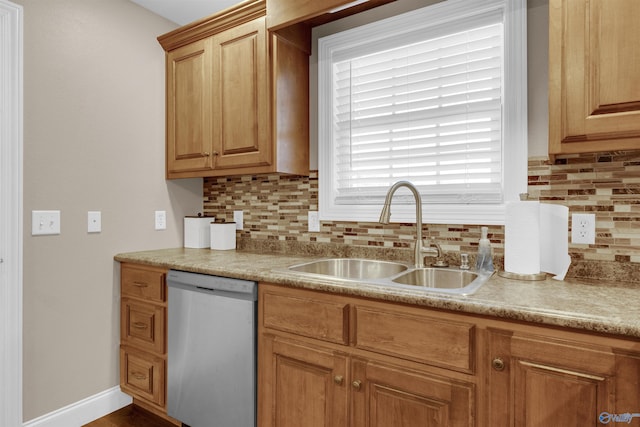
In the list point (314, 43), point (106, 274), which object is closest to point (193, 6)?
point (314, 43)

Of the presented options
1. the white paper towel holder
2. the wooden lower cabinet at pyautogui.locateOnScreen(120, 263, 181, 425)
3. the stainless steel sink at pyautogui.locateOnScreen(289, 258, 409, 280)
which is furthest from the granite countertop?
the wooden lower cabinet at pyautogui.locateOnScreen(120, 263, 181, 425)

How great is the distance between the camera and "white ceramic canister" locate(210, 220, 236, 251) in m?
2.35

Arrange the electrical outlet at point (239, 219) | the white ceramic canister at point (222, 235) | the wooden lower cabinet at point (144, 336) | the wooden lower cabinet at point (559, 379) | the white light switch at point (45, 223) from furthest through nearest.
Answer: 1. the electrical outlet at point (239, 219)
2. the white ceramic canister at point (222, 235)
3. the wooden lower cabinet at point (144, 336)
4. the white light switch at point (45, 223)
5. the wooden lower cabinet at point (559, 379)

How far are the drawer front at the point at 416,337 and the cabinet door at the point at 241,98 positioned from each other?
3.49ft

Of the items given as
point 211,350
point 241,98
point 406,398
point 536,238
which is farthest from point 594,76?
point 211,350

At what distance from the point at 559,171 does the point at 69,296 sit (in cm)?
250

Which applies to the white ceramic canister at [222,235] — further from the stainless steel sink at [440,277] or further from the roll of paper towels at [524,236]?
the roll of paper towels at [524,236]

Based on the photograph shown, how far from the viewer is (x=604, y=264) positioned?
1.42 meters

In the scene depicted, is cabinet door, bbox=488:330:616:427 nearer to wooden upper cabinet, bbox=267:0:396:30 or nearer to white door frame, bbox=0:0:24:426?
wooden upper cabinet, bbox=267:0:396:30

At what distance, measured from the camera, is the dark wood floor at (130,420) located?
201 cm

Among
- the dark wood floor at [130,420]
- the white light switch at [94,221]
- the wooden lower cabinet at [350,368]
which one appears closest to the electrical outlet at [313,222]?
the wooden lower cabinet at [350,368]

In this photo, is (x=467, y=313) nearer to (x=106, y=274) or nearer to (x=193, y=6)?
(x=106, y=274)

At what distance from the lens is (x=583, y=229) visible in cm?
146

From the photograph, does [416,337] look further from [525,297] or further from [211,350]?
[211,350]
